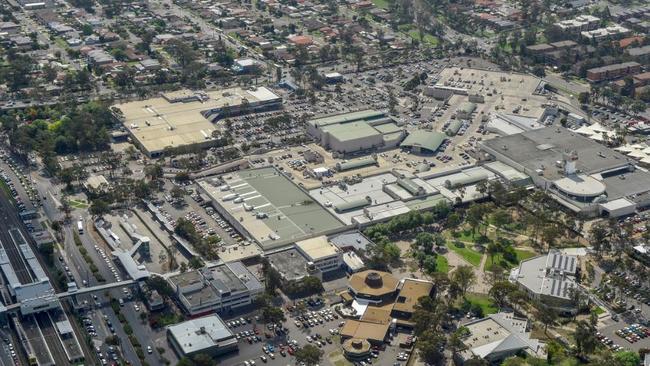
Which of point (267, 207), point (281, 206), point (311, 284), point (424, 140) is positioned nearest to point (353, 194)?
point (281, 206)

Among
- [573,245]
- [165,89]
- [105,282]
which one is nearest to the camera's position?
[105,282]

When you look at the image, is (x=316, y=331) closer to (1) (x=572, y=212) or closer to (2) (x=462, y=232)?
(2) (x=462, y=232)

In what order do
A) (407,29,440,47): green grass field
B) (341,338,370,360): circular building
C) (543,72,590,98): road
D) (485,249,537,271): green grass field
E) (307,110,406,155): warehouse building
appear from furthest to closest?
(407,29,440,47): green grass field, (543,72,590,98): road, (307,110,406,155): warehouse building, (485,249,537,271): green grass field, (341,338,370,360): circular building

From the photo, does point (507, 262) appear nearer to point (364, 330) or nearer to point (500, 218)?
point (500, 218)

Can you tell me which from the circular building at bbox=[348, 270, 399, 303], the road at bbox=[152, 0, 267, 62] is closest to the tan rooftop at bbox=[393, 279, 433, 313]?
the circular building at bbox=[348, 270, 399, 303]

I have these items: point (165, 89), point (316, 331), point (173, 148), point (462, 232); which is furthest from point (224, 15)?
point (316, 331)

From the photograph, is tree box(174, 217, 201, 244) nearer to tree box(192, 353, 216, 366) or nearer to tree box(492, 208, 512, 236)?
tree box(192, 353, 216, 366)

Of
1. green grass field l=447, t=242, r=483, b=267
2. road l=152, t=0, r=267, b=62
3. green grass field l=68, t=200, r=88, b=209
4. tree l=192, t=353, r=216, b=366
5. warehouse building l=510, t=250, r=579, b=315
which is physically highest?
warehouse building l=510, t=250, r=579, b=315
